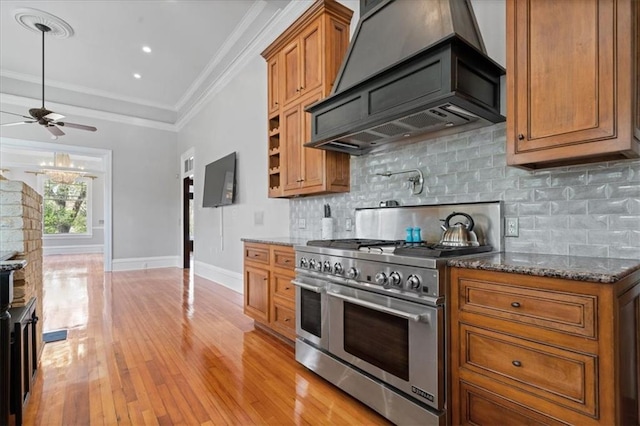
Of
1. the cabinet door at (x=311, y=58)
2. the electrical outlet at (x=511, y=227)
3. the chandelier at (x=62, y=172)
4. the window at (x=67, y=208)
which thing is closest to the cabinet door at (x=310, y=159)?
the cabinet door at (x=311, y=58)

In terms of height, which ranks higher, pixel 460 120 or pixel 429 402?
pixel 460 120

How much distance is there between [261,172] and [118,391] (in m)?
3.03

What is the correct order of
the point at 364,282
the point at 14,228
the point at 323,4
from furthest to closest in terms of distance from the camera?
the point at 323,4 < the point at 14,228 < the point at 364,282

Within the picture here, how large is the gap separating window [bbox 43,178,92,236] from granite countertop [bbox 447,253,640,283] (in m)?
13.3

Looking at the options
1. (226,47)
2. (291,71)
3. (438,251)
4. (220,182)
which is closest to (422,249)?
(438,251)

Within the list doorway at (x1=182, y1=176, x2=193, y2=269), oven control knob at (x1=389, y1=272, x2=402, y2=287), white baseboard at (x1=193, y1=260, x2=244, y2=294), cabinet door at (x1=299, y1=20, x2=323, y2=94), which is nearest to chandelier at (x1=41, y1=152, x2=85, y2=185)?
doorway at (x1=182, y1=176, x2=193, y2=269)

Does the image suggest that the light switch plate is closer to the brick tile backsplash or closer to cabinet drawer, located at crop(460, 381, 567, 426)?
the brick tile backsplash

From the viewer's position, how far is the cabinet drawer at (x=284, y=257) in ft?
9.36

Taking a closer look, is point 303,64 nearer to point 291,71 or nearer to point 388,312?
point 291,71

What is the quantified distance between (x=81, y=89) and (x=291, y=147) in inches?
240

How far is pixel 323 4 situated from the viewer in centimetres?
293

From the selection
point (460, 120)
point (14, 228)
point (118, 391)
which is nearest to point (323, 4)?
point (460, 120)

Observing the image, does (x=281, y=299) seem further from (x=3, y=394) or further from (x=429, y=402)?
(x=3, y=394)

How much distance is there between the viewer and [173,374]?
242cm
